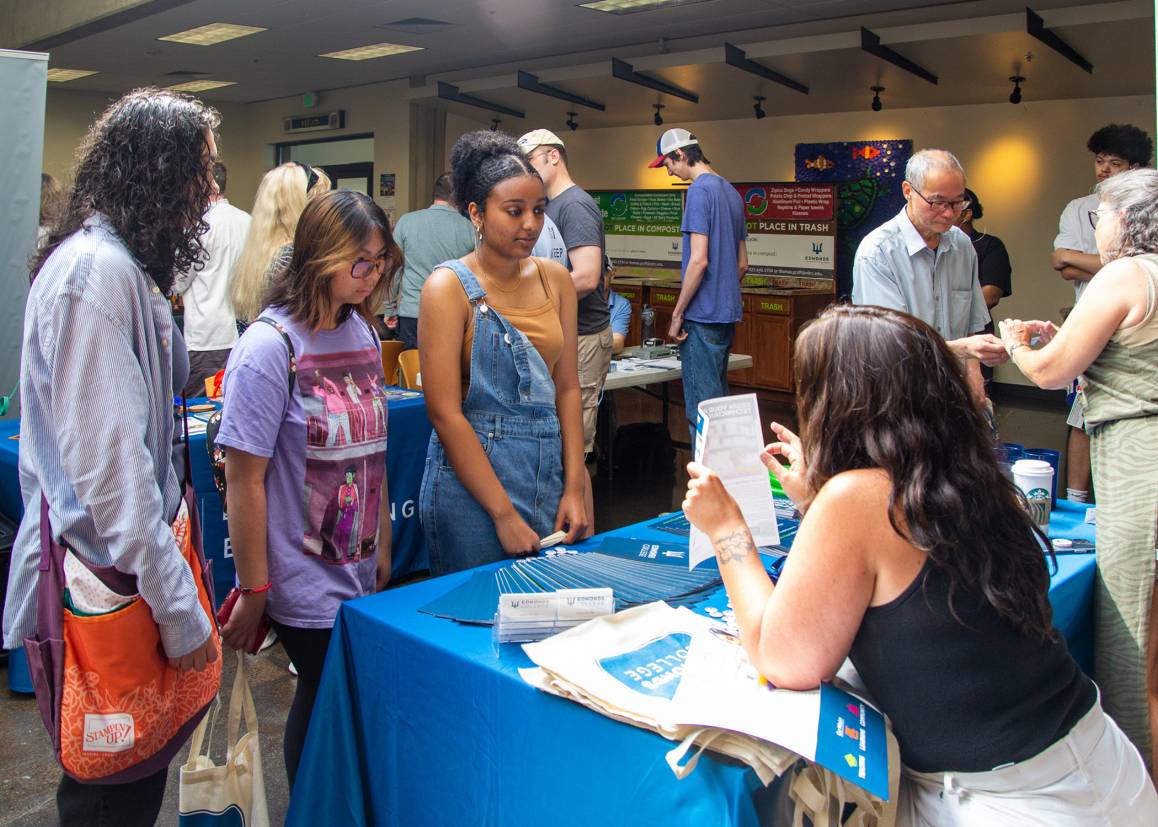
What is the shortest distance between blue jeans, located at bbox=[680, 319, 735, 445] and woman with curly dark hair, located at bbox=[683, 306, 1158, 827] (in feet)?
11.1

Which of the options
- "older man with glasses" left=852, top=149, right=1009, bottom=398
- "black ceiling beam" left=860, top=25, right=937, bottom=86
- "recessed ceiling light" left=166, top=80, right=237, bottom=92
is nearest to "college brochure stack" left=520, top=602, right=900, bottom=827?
"older man with glasses" left=852, top=149, right=1009, bottom=398

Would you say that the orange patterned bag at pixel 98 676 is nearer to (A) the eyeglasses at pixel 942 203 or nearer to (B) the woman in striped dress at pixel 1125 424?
(B) the woman in striped dress at pixel 1125 424

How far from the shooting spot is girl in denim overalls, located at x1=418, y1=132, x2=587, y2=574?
6.82 feet

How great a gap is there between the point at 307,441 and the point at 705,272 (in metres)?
3.15

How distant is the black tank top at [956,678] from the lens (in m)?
Result: 1.25

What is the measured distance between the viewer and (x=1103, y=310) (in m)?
2.10

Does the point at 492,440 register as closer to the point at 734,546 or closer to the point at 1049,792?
the point at 734,546

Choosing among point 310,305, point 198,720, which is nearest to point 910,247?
point 310,305

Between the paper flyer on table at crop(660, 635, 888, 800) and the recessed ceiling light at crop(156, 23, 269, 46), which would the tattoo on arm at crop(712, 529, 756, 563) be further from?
the recessed ceiling light at crop(156, 23, 269, 46)

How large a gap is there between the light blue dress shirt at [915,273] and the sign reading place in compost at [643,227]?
854cm

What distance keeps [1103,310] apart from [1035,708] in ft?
3.74

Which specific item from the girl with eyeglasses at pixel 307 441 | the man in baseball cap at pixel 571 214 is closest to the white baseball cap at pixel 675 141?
the man in baseball cap at pixel 571 214

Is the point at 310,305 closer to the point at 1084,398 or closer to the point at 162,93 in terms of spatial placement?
the point at 162,93

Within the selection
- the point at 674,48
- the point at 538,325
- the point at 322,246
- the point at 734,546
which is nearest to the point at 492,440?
the point at 538,325
